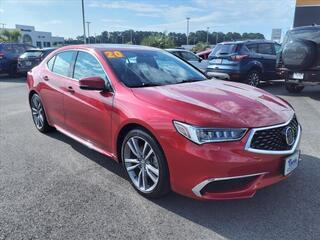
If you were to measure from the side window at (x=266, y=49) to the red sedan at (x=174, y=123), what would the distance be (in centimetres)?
746

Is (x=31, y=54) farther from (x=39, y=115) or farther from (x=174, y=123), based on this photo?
(x=174, y=123)

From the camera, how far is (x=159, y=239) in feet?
8.98

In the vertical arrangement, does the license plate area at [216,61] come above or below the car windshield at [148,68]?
below

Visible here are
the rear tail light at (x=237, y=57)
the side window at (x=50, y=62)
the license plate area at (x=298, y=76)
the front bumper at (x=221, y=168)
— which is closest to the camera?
the front bumper at (x=221, y=168)

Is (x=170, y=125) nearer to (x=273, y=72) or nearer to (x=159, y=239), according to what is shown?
(x=159, y=239)

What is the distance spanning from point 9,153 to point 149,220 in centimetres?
289

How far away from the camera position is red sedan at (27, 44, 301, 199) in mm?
2816

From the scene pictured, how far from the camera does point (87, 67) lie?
427 cm

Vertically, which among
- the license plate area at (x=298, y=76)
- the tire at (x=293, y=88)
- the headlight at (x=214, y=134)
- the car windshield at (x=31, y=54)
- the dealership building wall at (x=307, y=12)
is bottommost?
the tire at (x=293, y=88)

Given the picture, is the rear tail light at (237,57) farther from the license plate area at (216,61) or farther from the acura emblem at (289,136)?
the acura emblem at (289,136)

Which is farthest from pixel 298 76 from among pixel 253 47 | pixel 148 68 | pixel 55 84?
pixel 55 84

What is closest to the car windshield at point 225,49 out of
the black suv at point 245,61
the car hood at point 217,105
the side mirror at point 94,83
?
the black suv at point 245,61

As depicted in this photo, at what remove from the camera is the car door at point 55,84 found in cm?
472

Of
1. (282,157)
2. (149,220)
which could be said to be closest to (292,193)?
(282,157)
